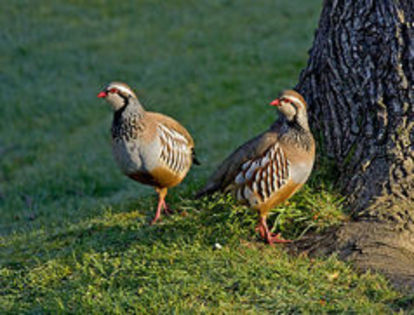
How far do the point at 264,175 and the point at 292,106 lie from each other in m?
0.66

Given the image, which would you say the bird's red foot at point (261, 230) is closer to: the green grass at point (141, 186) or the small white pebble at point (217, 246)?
the green grass at point (141, 186)

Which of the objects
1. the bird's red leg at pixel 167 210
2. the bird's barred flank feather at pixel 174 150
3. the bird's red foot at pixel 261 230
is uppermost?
the bird's barred flank feather at pixel 174 150

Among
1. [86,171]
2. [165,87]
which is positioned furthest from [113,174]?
[165,87]

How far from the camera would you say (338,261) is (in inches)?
202

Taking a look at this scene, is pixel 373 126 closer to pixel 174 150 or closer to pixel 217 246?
pixel 217 246

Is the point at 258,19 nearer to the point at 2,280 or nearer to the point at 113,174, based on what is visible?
the point at 113,174

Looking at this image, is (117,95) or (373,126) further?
(117,95)

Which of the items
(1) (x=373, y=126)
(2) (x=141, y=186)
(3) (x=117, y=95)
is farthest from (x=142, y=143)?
(2) (x=141, y=186)

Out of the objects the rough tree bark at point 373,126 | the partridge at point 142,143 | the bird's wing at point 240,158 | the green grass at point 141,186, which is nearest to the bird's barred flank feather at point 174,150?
the partridge at point 142,143

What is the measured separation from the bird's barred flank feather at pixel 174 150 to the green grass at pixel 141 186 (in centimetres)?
37

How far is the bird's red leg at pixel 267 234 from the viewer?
5494 millimetres

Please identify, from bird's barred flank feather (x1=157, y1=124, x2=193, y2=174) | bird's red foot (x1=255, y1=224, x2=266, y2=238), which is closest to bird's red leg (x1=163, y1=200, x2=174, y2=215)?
bird's barred flank feather (x1=157, y1=124, x2=193, y2=174)

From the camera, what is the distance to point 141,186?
9.23m

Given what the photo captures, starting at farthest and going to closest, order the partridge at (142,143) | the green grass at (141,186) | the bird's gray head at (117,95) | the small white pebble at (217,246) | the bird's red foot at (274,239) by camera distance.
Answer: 1. the bird's gray head at (117,95)
2. the partridge at (142,143)
3. the bird's red foot at (274,239)
4. the small white pebble at (217,246)
5. the green grass at (141,186)
